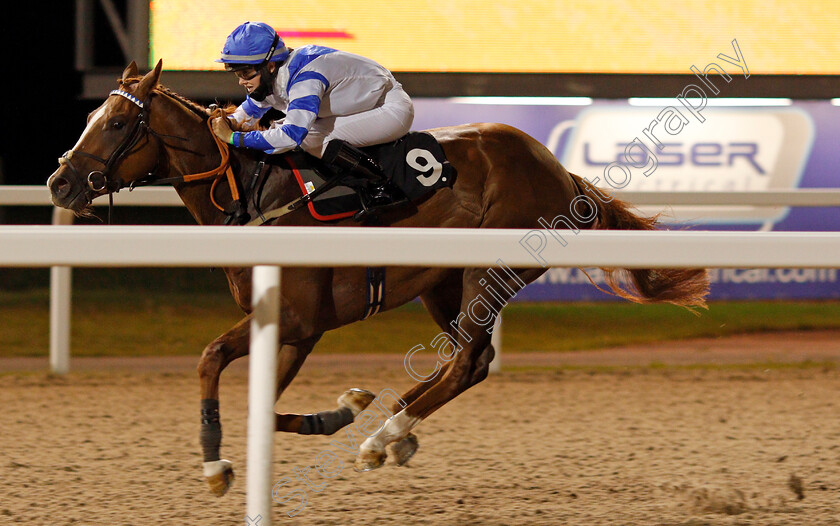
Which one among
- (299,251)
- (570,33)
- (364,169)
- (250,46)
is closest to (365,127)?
(364,169)

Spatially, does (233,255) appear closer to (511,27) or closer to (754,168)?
(511,27)

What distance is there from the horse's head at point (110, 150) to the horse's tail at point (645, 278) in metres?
1.49

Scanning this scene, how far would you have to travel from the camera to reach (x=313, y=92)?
Result: 2789mm

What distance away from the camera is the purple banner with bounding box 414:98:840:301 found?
7.21 metres

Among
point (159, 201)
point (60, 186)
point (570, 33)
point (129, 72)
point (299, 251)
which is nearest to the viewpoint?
point (299, 251)

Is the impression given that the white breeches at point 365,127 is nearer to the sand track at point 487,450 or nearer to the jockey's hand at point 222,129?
the jockey's hand at point 222,129

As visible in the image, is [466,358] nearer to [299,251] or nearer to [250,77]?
[250,77]

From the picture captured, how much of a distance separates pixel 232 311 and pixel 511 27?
291cm

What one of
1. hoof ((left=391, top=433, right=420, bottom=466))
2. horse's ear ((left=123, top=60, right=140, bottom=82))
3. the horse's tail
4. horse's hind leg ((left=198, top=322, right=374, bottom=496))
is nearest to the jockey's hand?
horse's ear ((left=123, top=60, right=140, bottom=82))

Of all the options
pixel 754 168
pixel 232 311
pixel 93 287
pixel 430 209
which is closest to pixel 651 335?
pixel 754 168

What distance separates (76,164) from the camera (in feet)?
9.16

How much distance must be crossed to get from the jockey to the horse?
15 centimetres

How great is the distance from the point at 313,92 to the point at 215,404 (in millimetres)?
943

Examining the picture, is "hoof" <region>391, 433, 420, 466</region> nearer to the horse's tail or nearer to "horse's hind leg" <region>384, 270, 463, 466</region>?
"horse's hind leg" <region>384, 270, 463, 466</region>
